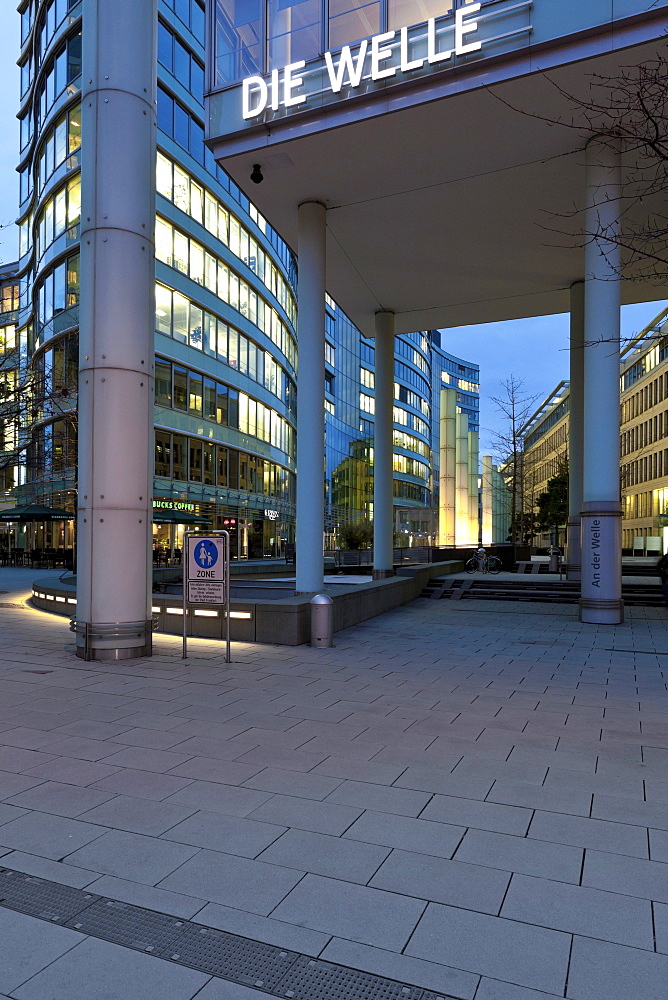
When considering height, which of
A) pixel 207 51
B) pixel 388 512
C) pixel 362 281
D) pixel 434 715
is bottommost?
pixel 434 715

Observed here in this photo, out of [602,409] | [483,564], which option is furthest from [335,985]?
[483,564]

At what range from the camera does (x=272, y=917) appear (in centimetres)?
329

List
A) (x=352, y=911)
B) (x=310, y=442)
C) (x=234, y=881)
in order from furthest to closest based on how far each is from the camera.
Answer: (x=310, y=442) < (x=234, y=881) < (x=352, y=911)

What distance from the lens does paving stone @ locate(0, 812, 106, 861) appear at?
13.2 feet

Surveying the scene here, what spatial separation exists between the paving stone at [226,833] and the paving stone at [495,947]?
3.77ft

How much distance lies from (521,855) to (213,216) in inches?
1507

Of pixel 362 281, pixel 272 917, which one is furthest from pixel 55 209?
pixel 272 917

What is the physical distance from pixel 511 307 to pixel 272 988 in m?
25.0

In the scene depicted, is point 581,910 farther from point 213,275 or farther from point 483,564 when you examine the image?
point 213,275

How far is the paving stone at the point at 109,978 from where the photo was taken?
275 cm

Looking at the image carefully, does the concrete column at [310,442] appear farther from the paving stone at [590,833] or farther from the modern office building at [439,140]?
the paving stone at [590,833]

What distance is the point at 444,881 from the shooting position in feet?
12.0

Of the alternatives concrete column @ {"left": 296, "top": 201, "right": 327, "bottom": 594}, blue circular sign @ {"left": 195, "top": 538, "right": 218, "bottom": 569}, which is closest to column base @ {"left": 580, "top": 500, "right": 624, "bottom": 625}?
concrete column @ {"left": 296, "top": 201, "right": 327, "bottom": 594}

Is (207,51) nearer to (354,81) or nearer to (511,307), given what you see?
(354,81)
